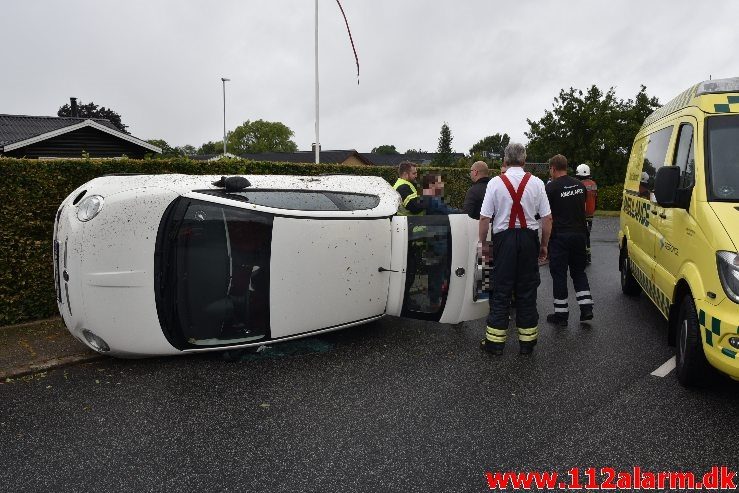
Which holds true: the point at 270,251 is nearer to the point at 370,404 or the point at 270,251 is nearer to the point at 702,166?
the point at 370,404

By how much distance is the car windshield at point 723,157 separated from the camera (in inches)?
164

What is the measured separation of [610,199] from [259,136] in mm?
77279

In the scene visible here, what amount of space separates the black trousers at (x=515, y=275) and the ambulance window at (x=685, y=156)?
4.23 ft

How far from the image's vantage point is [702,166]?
437cm

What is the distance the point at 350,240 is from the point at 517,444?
2411 millimetres

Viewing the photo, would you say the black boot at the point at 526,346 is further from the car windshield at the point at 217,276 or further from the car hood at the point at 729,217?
the car windshield at the point at 217,276

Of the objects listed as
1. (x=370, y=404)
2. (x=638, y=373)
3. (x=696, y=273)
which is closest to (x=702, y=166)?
(x=696, y=273)

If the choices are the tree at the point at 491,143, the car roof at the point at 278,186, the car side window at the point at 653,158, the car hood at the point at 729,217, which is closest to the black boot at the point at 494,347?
the car roof at the point at 278,186

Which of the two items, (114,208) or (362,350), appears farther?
(362,350)

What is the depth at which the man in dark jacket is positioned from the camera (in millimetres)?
6035

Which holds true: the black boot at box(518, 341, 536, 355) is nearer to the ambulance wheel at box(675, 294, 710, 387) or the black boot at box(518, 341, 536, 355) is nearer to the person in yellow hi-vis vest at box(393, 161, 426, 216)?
the ambulance wheel at box(675, 294, 710, 387)

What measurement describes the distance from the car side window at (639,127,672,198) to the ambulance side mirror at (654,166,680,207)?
47.1 inches

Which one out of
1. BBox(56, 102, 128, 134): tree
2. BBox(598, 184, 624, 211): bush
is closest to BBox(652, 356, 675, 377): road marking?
BBox(598, 184, 624, 211): bush

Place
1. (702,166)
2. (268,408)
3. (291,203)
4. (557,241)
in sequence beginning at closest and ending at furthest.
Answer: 1. (268,408)
2. (702,166)
3. (291,203)
4. (557,241)
